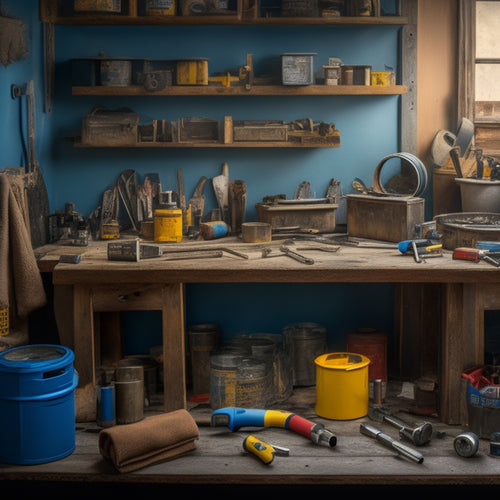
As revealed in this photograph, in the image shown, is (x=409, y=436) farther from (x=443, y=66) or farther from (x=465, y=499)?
(x=443, y=66)

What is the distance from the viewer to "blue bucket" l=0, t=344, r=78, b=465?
3240 millimetres

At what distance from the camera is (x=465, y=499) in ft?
12.1

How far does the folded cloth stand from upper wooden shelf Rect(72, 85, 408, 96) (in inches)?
75.5

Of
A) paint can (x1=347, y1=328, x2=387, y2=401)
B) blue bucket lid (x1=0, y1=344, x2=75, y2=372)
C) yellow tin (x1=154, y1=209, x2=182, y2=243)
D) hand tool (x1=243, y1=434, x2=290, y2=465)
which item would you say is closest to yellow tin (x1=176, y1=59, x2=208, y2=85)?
yellow tin (x1=154, y1=209, x2=182, y2=243)

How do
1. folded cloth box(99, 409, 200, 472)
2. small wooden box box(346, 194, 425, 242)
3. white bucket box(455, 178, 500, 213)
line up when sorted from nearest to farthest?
folded cloth box(99, 409, 200, 472)
small wooden box box(346, 194, 425, 242)
white bucket box(455, 178, 500, 213)

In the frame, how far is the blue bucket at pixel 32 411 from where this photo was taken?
10.6 feet

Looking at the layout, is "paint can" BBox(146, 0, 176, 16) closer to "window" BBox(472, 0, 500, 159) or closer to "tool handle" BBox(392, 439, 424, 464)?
"window" BBox(472, 0, 500, 159)

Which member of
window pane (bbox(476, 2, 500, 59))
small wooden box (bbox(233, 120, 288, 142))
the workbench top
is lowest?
the workbench top

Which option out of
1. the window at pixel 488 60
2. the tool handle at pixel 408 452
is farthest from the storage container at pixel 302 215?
the tool handle at pixel 408 452

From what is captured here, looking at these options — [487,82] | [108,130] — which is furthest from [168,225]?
[487,82]

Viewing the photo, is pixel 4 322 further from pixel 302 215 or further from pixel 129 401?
pixel 302 215

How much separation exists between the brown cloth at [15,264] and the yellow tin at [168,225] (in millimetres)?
768

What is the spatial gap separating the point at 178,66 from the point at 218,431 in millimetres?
2084

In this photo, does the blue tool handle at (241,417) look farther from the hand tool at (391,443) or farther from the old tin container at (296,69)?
the old tin container at (296,69)
